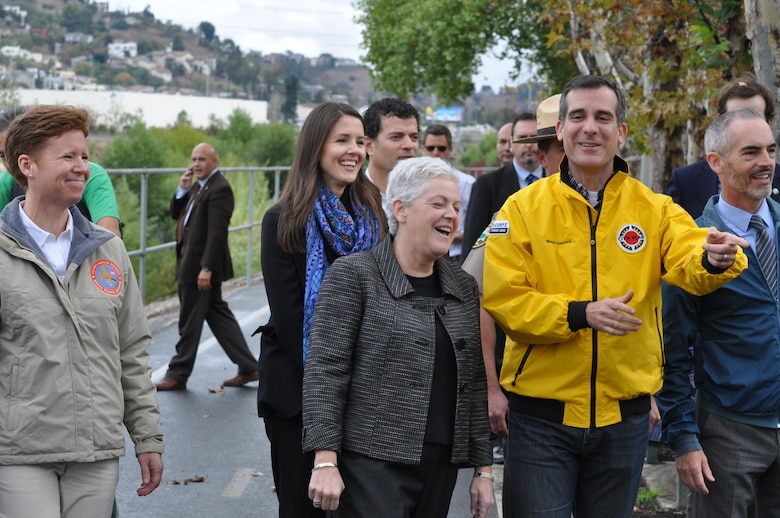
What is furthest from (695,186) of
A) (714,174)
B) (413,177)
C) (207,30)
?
(207,30)

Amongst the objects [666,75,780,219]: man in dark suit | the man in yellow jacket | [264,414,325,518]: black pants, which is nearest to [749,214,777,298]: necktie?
the man in yellow jacket

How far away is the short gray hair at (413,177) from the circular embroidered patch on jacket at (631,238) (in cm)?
55

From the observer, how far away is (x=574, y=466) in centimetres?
361

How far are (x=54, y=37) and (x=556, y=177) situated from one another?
523 ft

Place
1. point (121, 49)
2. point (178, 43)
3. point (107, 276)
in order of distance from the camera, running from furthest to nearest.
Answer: point (178, 43) → point (121, 49) → point (107, 276)

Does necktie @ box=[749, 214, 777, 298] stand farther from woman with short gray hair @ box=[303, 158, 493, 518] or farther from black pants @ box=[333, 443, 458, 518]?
black pants @ box=[333, 443, 458, 518]

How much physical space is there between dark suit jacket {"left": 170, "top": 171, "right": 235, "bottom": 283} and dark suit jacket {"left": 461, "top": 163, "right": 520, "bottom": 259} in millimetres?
3159

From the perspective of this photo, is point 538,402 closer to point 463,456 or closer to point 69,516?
point 463,456

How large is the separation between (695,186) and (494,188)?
5.66 feet

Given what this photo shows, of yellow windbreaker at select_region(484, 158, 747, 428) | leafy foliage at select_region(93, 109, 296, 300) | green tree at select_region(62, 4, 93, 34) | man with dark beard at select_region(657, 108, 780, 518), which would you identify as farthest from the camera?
green tree at select_region(62, 4, 93, 34)

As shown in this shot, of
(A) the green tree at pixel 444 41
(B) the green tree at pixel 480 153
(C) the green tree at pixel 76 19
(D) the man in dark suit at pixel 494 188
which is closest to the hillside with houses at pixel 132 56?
(C) the green tree at pixel 76 19

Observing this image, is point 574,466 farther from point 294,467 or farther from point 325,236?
point 325,236

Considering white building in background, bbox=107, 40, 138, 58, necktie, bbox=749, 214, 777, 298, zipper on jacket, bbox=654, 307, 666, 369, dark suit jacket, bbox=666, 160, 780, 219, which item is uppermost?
white building in background, bbox=107, 40, 138, 58

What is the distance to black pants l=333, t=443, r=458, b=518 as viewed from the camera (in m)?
3.34
